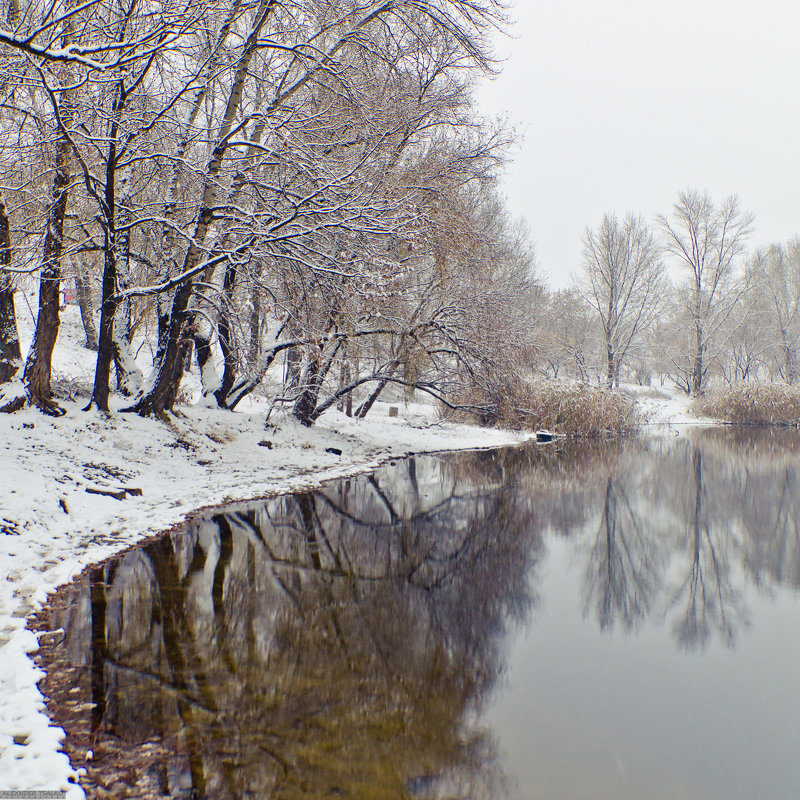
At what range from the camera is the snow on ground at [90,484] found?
3703 mm

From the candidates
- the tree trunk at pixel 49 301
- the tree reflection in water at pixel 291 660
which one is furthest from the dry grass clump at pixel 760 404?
the tree trunk at pixel 49 301

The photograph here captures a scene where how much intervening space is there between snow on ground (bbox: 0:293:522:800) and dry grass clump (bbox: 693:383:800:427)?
2367 cm

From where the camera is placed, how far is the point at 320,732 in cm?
365

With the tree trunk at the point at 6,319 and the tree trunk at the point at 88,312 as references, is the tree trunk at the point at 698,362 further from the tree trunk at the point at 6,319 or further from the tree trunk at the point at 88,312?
the tree trunk at the point at 6,319

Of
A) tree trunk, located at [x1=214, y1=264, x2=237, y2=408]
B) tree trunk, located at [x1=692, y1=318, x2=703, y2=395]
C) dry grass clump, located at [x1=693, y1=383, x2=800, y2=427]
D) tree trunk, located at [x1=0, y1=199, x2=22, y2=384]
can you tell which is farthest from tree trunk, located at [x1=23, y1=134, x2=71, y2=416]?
tree trunk, located at [x1=692, y1=318, x2=703, y2=395]

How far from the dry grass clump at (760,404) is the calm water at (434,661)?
2768cm

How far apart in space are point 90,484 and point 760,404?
1365 inches

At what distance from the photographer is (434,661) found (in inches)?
188

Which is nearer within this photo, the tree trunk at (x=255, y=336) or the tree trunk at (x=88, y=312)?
the tree trunk at (x=255, y=336)

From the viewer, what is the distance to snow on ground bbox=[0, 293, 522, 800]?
12.1 feet

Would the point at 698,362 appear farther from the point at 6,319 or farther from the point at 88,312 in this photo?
the point at 6,319

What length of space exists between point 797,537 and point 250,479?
9.44m

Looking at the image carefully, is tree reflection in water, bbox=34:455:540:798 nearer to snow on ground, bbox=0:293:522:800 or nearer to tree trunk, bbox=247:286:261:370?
snow on ground, bbox=0:293:522:800

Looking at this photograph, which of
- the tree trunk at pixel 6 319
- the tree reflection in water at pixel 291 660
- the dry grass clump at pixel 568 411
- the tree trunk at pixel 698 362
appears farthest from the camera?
the tree trunk at pixel 698 362
